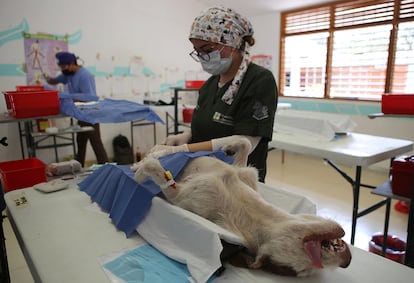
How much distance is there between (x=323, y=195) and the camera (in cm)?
333

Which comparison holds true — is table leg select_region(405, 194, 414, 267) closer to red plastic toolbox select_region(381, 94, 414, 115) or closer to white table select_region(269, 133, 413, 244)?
white table select_region(269, 133, 413, 244)

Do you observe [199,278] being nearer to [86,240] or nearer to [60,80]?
[86,240]

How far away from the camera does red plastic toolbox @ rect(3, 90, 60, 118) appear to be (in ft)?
6.85

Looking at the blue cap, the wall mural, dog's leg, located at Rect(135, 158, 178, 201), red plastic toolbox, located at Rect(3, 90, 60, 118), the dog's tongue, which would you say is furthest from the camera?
the wall mural

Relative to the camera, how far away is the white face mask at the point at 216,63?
55.6 inches

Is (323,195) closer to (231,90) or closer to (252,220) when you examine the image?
(231,90)

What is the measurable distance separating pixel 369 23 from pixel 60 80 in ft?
13.0

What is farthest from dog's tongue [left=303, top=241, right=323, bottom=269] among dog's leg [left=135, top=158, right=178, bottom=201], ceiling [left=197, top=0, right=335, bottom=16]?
ceiling [left=197, top=0, right=335, bottom=16]

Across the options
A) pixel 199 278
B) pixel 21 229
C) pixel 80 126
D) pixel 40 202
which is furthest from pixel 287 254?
pixel 80 126

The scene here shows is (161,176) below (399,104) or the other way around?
below

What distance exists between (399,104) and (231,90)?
3.92ft

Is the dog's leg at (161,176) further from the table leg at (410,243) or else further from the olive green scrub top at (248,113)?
the table leg at (410,243)

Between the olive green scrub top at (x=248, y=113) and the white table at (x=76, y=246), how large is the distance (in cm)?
31

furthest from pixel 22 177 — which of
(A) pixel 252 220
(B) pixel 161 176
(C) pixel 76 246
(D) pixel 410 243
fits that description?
(D) pixel 410 243
